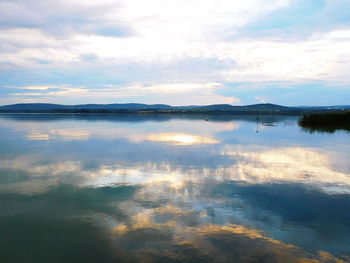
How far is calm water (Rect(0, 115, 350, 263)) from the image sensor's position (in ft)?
31.8

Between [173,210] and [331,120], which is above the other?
[331,120]

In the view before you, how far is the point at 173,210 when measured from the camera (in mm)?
13094

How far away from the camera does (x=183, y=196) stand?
15.0 meters

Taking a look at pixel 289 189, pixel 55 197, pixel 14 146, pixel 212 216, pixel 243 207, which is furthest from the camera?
pixel 14 146

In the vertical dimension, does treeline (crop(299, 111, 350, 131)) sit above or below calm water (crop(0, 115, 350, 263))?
above

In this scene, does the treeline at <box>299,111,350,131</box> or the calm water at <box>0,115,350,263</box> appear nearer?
the calm water at <box>0,115,350,263</box>

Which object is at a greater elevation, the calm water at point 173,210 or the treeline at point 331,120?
the treeline at point 331,120

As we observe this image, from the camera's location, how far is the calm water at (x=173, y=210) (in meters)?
9.69

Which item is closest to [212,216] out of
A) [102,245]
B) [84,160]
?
[102,245]

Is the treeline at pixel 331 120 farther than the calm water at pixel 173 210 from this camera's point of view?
Yes

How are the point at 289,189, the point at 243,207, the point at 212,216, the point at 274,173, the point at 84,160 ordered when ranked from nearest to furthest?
the point at 212,216, the point at 243,207, the point at 289,189, the point at 274,173, the point at 84,160

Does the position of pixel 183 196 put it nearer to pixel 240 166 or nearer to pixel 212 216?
pixel 212 216

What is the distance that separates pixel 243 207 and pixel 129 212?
17.2ft

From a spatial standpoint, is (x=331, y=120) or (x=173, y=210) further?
(x=331, y=120)
